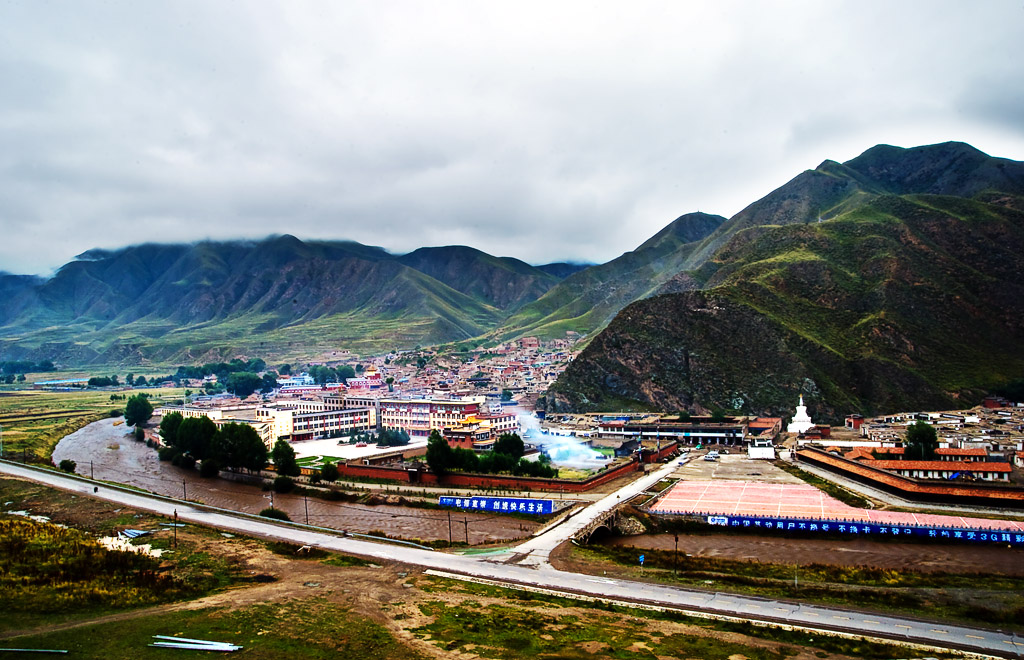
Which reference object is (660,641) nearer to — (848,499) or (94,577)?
(94,577)

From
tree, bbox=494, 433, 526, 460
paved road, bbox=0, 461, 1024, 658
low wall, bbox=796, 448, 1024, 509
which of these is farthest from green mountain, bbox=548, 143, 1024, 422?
paved road, bbox=0, 461, 1024, 658

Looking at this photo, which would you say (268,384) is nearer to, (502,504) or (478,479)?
(478,479)

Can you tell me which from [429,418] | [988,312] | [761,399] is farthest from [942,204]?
[429,418]

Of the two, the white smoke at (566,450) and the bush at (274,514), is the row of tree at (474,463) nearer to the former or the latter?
the white smoke at (566,450)

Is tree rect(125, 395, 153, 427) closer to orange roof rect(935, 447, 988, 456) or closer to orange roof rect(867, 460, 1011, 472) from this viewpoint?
orange roof rect(867, 460, 1011, 472)

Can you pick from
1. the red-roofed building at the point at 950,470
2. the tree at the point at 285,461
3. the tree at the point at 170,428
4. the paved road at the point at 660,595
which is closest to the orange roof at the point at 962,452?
the red-roofed building at the point at 950,470

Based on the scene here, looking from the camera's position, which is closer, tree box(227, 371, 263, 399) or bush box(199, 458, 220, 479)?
bush box(199, 458, 220, 479)

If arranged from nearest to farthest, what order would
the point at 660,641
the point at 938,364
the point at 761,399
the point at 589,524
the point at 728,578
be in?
the point at 660,641 → the point at 728,578 → the point at 589,524 → the point at 761,399 → the point at 938,364
